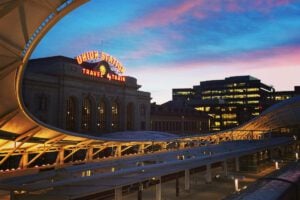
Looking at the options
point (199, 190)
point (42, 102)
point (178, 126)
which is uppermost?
point (42, 102)

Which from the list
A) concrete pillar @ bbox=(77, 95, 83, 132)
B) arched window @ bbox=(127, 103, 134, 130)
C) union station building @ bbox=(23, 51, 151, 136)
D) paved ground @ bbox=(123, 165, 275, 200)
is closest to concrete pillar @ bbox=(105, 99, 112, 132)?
union station building @ bbox=(23, 51, 151, 136)

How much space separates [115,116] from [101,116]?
5.32 m

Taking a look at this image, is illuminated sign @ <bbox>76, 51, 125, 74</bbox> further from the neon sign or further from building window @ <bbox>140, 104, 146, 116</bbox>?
building window @ <bbox>140, 104, 146, 116</bbox>

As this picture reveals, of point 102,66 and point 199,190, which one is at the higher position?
point 102,66

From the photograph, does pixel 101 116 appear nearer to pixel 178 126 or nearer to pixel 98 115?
pixel 98 115

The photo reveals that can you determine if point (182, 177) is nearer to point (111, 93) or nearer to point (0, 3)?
point (111, 93)

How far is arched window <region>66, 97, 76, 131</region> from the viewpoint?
6700 cm

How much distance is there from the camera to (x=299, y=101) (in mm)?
66875

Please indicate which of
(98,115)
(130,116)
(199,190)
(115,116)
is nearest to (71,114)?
(98,115)

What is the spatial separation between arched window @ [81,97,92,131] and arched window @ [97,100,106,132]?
2804 millimetres

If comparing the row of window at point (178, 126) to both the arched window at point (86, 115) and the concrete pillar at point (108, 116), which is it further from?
the arched window at point (86, 115)

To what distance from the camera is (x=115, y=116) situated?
80875 mm

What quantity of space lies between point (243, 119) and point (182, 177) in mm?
152621

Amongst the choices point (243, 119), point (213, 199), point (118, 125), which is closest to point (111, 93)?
point (118, 125)
